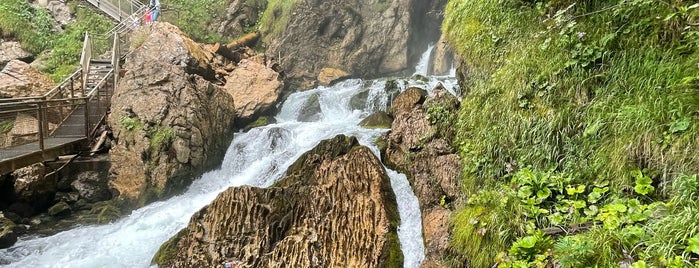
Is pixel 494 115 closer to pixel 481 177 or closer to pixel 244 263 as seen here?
pixel 481 177

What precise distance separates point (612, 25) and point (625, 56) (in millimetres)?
426

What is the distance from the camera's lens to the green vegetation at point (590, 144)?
2836 millimetres

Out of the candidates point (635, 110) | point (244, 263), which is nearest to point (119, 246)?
point (244, 263)

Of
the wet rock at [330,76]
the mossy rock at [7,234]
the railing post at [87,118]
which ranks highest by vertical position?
the wet rock at [330,76]

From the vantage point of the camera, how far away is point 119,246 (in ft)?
24.9

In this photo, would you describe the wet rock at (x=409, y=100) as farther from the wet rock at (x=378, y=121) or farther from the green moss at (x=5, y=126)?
the green moss at (x=5, y=126)

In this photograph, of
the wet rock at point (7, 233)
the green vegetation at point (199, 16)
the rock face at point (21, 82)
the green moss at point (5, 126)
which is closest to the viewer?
the green moss at point (5, 126)

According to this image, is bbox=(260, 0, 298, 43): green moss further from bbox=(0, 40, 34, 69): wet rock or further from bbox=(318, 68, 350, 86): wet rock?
bbox=(0, 40, 34, 69): wet rock

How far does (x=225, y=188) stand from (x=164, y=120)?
101 inches

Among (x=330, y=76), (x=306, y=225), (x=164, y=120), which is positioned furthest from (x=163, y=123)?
(x=330, y=76)

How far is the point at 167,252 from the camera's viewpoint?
672 cm

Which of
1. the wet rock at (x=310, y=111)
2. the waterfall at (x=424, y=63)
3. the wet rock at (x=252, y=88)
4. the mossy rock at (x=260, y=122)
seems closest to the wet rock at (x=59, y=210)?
the mossy rock at (x=260, y=122)

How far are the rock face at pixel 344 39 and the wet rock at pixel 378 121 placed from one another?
27.1ft

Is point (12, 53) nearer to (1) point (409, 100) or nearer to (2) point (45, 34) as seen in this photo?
(2) point (45, 34)
